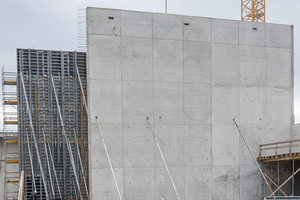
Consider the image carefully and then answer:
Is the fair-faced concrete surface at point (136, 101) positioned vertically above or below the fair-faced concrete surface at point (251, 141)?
above

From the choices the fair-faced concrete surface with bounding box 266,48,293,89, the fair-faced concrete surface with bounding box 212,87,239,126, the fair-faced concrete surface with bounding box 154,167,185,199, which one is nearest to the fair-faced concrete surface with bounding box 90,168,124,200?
the fair-faced concrete surface with bounding box 154,167,185,199

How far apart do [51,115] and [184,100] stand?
954 centimetres

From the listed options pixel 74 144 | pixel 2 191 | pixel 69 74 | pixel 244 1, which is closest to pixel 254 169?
pixel 74 144

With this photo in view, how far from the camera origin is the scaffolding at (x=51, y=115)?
64.6ft

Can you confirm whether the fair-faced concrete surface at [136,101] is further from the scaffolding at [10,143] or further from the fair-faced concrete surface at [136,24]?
the scaffolding at [10,143]

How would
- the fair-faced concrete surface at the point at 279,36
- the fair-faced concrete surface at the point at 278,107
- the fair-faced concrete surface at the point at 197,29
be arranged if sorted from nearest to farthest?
the fair-faced concrete surface at the point at 197,29 → the fair-faced concrete surface at the point at 278,107 → the fair-faced concrete surface at the point at 279,36

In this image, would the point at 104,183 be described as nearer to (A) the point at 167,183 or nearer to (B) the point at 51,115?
(A) the point at 167,183

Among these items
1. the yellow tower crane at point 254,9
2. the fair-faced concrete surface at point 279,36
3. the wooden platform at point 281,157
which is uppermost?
the yellow tower crane at point 254,9

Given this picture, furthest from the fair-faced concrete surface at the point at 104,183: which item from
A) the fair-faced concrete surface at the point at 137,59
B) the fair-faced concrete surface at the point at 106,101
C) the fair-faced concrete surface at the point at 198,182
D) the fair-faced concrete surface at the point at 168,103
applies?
the fair-faced concrete surface at the point at 137,59

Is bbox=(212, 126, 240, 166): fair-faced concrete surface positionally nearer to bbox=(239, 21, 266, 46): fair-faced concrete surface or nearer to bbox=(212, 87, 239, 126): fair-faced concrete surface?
bbox=(212, 87, 239, 126): fair-faced concrete surface

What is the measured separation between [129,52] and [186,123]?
4.55 meters

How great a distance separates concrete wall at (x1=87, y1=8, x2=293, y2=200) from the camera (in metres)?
14.5

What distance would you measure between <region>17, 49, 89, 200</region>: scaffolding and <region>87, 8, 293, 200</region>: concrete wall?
6153 millimetres

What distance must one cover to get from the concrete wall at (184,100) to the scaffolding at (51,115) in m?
6.15
